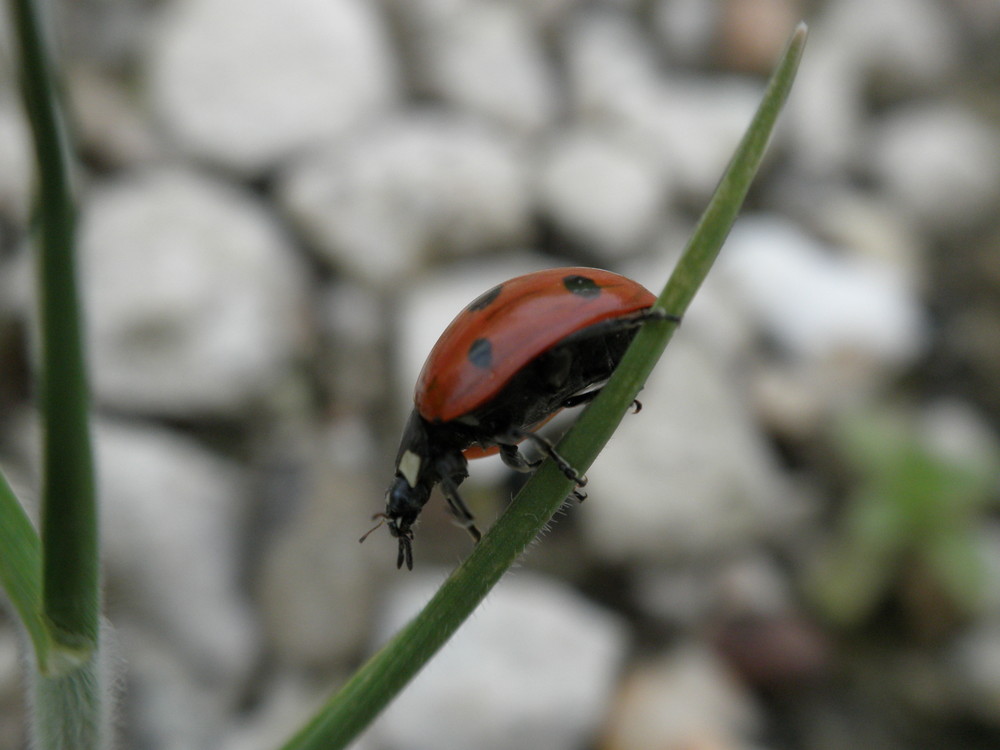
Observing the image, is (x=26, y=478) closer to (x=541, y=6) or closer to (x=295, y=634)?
(x=295, y=634)

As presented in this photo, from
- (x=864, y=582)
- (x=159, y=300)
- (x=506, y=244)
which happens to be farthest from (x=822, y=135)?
(x=159, y=300)

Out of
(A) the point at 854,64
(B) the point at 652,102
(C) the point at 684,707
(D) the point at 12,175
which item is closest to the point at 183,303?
(D) the point at 12,175

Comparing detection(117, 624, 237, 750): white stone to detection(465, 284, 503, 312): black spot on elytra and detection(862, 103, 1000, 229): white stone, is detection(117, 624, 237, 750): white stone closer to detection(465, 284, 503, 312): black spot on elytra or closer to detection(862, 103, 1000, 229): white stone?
detection(465, 284, 503, 312): black spot on elytra

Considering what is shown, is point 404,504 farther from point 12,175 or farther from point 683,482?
point 12,175

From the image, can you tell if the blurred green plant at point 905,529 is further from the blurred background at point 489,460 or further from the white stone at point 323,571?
the white stone at point 323,571

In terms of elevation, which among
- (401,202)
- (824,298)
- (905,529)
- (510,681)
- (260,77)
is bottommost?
(510,681)

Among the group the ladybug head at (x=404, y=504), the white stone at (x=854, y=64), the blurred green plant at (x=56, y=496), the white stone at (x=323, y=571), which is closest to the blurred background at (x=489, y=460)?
the white stone at (x=323, y=571)

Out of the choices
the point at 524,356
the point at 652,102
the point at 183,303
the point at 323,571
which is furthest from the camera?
the point at 652,102
